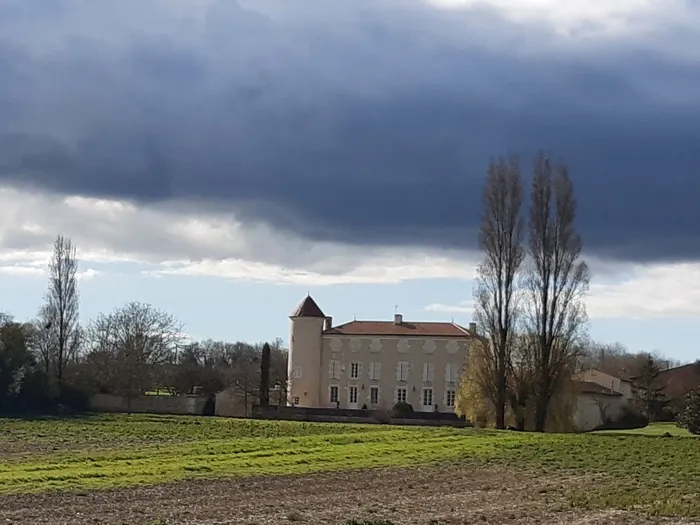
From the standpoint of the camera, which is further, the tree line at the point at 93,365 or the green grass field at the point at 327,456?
the tree line at the point at 93,365

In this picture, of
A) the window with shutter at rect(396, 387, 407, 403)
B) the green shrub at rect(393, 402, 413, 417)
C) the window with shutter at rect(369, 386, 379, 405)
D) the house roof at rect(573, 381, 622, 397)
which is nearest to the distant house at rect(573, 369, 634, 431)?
the house roof at rect(573, 381, 622, 397)

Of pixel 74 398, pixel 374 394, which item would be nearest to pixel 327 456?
pixel 74 398

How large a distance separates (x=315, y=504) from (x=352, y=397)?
67341 millimetres

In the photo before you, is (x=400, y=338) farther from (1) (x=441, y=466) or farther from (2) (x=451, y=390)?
(1) (x=441, y=466)

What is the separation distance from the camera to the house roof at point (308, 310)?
8906cm

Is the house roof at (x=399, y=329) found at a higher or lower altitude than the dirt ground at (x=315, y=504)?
higher

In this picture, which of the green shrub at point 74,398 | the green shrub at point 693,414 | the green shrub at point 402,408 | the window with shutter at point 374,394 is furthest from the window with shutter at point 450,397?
the green shrub at point 693,414

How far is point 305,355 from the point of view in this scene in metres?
88.7

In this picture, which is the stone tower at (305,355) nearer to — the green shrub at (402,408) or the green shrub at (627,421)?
the green shrub at (402,408)

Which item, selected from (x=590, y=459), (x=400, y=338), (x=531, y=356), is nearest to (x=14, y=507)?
(x=590, y=459)

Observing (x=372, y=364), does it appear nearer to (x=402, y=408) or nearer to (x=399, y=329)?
(x=399, y=329)

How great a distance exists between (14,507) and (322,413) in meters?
53.6

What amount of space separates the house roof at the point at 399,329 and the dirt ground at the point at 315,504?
6103cm

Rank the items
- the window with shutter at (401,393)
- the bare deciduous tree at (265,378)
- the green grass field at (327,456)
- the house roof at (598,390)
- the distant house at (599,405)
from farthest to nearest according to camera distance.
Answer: the window with shutter at (401,393) → the bare deciduous tree at (265,378) → the house roof at (598,390) → the distant house at (599,405) → the green grass field at (327,456)
